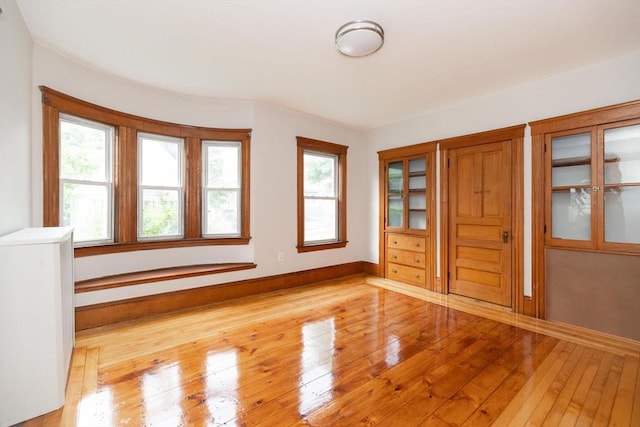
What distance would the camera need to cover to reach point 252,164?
3959 mm

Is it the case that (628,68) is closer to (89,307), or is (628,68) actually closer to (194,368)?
(194,368)

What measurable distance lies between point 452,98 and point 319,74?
1.85 m

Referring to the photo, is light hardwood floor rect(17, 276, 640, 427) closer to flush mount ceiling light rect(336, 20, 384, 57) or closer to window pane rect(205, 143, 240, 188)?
window pane rect(205, 143, 240, 188)

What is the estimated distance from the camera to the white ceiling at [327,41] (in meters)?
2.06

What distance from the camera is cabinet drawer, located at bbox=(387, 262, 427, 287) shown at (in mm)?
4359

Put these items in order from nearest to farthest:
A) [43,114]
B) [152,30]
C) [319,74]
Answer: [152,30] → [43,114] → [319,74]

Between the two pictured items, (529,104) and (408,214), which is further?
(408,214)

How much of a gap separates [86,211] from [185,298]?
1.41 metres

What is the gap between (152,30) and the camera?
7.58 ft

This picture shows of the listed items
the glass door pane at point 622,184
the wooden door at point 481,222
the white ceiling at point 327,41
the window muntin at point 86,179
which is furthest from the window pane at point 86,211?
the glass door pane at point 622,184

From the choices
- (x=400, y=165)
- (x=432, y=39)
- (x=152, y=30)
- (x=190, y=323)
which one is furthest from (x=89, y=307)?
(x=400, y=165)

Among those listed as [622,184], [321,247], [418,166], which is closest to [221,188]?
[321,247]

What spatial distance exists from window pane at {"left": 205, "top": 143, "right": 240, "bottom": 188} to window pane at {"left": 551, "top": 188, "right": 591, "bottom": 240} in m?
3.86

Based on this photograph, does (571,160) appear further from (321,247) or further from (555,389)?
(321,247)
